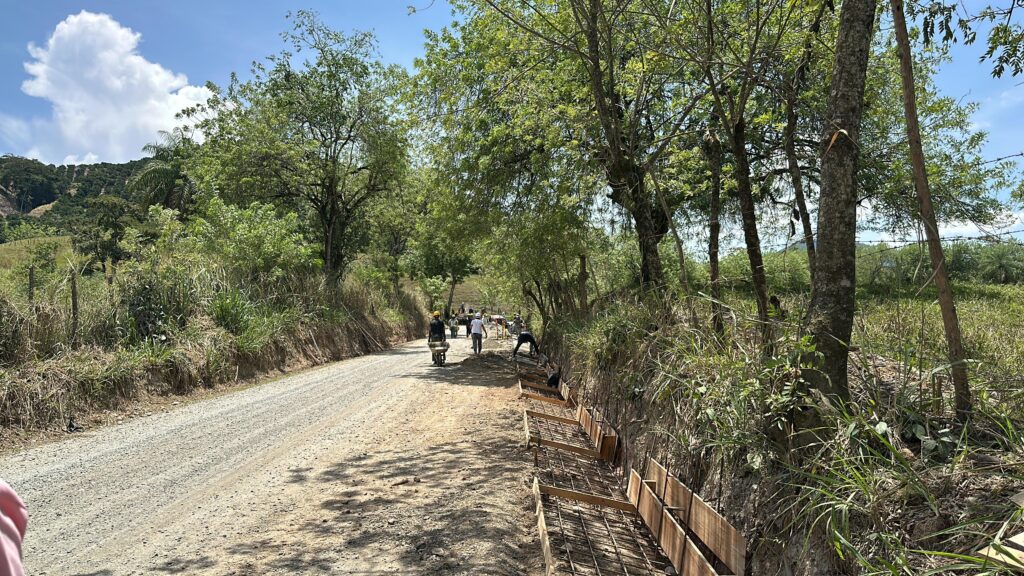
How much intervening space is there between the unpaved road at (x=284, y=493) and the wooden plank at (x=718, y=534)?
1358 mm

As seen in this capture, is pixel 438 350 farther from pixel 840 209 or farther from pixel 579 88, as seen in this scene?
pixel 840 209

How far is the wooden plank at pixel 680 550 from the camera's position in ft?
12.9

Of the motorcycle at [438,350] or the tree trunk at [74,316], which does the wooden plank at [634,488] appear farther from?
the motorcycle at [438,350]

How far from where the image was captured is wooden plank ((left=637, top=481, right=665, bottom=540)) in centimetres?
506

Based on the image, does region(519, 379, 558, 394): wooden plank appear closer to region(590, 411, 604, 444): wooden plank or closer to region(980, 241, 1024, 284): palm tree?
region(590, 411, 604, 444): wooden plank

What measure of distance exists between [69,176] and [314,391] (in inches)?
4385

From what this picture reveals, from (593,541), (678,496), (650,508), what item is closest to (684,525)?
(678,496)

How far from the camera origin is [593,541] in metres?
5.52

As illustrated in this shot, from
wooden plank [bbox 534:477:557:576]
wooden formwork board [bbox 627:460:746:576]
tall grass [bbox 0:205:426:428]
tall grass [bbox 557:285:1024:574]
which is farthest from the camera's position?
tall grass [bbox 0:205:426:428]

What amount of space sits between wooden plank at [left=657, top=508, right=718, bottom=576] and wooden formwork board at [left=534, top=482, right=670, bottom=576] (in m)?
0.27

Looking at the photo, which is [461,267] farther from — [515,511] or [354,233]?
[515,511]

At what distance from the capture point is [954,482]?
2801mm

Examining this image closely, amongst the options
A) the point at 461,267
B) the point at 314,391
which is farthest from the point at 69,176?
the point at 314,391

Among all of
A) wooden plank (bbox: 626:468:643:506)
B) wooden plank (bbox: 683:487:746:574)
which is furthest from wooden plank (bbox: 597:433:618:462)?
wooden plank (bbox: 683:487:746:574)
